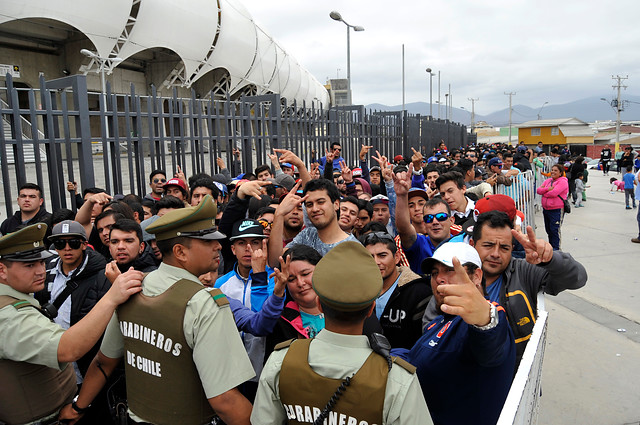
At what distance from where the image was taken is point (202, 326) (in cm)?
185

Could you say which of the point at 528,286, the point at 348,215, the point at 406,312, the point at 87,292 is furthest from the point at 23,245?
the point at 528,286

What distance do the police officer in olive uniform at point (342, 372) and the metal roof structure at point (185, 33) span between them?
18951mm

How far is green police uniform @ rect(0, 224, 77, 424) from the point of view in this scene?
2014 millimetres

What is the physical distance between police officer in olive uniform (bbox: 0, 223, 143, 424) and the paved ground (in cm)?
345

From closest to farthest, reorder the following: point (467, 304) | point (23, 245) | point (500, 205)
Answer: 1. point (467, 304)
2. point (23, 245)
3. point (500, 205)

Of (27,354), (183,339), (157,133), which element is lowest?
(27,354)

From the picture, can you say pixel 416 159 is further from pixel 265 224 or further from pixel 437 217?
pixel 265 224

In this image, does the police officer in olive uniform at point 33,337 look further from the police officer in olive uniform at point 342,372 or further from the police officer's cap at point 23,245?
the police officer in olive uniform at point 342,372

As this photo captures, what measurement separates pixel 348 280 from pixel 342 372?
31 cm

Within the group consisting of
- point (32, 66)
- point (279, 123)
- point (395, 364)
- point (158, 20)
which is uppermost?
point (158, 20)

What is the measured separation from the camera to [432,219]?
397 cm

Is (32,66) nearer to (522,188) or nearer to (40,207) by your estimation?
(40,207)

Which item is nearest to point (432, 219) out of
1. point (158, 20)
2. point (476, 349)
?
point (476, 349)

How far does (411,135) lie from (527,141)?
48.9 meters
